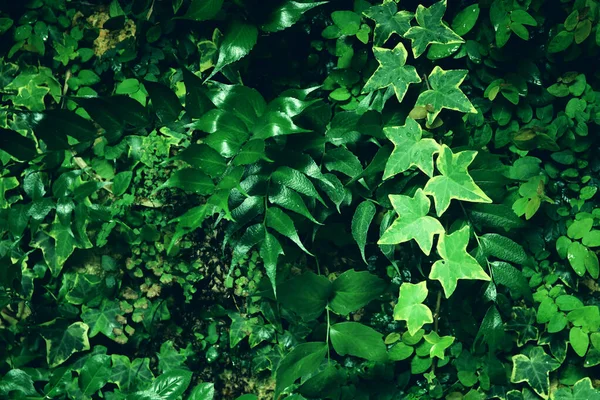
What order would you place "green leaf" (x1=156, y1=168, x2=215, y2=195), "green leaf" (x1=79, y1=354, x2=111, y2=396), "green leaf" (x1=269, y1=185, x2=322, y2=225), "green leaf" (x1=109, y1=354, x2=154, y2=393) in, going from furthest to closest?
"green leaf" (x1=109, y1=354, x2=154, y2=393) < "green leaf" (x1=79, y1=354, x2=111, y2=396) < "green leaf" (x1=269, y1=185, x2=322, y2=225) < "green leaf" (x1=156, y1=168, x2=215, y2=195)

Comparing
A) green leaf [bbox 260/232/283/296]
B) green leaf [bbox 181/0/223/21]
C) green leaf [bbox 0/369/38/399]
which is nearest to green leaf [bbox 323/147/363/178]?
green leaf [bbox 260/232/283/296]

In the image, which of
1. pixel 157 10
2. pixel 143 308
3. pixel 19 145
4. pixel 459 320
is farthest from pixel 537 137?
pixel 19 145

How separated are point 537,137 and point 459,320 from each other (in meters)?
0.68

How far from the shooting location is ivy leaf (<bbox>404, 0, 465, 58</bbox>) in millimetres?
1802

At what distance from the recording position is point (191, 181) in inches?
64.7

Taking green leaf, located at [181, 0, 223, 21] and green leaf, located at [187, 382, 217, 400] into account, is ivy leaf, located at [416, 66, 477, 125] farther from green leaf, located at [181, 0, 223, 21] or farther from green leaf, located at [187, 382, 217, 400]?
green leaf, located at [187, 382, 217, 400]

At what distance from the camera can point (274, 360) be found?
2.09 meters

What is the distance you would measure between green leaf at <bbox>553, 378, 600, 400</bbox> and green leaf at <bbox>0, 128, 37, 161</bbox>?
1910 millimetres

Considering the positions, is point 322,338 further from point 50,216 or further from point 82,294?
point 50,216

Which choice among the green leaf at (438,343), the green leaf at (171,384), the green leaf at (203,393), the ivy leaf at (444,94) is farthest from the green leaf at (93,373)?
the ivy leaf at (444,94)

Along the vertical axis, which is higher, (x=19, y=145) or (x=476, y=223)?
(x=19, y=145)

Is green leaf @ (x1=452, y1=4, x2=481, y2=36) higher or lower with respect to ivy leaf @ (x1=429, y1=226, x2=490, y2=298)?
higher

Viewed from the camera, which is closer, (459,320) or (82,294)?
(459,320)

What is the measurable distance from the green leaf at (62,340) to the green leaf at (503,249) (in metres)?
1.49
